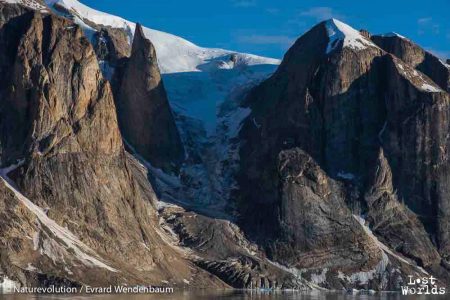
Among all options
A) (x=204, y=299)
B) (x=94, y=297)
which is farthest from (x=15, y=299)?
(x=204, y=299)

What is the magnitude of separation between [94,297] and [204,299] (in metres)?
15.6

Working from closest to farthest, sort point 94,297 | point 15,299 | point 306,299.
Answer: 1. point 15,299
2. point 94,297
3. point 306,299

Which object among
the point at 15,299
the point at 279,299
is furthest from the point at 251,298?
the point at 15,299

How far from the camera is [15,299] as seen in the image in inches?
6713

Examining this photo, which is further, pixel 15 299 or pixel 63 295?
pixel 63 295

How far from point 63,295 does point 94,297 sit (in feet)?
25.3

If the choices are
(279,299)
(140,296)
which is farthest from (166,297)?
(279,299)

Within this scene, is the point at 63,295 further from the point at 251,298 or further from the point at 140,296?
the point at 251,298

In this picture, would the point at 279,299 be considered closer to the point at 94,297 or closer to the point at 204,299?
the point at 204,299

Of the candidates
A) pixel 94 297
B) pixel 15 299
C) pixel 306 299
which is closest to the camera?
pixel 15 299

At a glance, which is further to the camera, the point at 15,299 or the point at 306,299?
the point at 306,299

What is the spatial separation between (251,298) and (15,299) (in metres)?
41.1

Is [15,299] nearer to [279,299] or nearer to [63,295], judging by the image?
[63,295]

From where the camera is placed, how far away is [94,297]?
186 m
